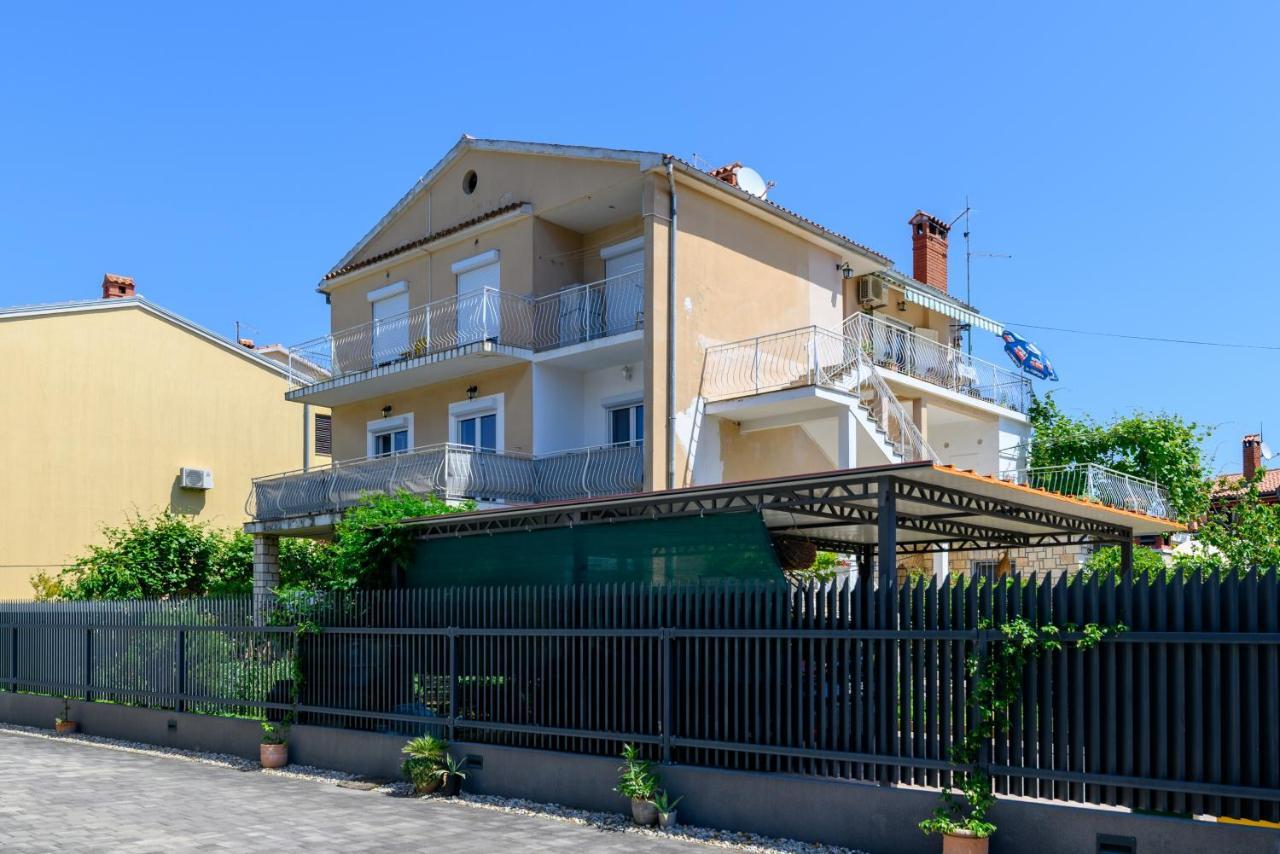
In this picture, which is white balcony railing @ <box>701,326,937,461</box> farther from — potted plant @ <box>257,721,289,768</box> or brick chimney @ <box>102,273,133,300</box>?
brick chimney @ <box>102,273,133,300</box>

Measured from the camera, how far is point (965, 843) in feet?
25.7

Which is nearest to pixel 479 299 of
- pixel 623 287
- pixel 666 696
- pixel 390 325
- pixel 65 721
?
pixel 623 287

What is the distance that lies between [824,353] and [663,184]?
483cm

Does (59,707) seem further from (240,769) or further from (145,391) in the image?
(145,391)

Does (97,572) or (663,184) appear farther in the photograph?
(97,572)

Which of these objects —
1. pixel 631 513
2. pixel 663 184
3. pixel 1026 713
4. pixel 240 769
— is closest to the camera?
pixel 1026 713

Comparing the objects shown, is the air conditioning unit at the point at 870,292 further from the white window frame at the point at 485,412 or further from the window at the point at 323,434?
the window at the point at 323,434

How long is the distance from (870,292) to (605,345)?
736 centimetres

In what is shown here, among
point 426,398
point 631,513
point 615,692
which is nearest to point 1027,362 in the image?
point 426,398

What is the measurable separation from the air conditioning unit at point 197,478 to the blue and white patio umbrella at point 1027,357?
20.7 meters

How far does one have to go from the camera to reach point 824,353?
23.0 meters

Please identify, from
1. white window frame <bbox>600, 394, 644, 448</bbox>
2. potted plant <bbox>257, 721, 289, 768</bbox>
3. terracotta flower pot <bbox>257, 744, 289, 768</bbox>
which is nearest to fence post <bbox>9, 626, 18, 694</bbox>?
potted plant <bbox>257, 721, 289, 768</bbox>

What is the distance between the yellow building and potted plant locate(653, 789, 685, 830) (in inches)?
805

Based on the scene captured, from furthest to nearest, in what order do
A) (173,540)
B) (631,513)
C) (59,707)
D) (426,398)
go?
(173,540)
(426,398)
(59,707)
(631,513)
